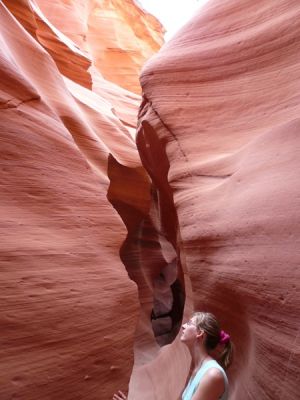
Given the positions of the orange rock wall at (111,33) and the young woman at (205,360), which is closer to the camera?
the young woman at (205,360)

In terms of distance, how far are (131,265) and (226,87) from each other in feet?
11.7

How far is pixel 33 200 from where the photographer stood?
2994 mm

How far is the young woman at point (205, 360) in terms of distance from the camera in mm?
2021

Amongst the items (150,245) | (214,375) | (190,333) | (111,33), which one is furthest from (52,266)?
(111,33)

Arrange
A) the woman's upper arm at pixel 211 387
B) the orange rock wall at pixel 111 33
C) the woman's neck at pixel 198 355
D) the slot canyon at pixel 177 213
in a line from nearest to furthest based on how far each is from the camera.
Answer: the woman's upper arm at pixel 211 387 < the woman's neck at pixel 198 355 < the slot canyon at pixel 177 213 < the orange rock wall at pixel 111 33

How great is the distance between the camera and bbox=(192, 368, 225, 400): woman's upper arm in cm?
200

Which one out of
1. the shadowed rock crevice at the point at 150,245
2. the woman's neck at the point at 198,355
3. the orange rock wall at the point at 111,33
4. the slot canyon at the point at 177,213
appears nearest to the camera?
the woman's neck at the point at 198,355

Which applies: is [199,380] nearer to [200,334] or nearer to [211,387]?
[211,387]

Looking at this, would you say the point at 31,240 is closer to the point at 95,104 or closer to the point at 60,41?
the point at 95,104

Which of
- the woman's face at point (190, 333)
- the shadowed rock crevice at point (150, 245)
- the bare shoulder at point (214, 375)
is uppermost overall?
the bare shoulder at point (214, 375)

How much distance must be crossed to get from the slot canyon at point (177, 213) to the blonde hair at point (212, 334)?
22 centimetres

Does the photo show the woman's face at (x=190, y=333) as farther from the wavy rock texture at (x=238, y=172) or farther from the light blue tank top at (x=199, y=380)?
the wavy rock texture at (x=238, y=172)

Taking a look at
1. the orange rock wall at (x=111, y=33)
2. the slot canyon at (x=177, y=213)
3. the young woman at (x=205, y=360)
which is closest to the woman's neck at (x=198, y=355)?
the young woman at (x=205, y=360)

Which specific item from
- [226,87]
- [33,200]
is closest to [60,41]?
[226,87]
